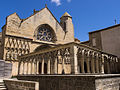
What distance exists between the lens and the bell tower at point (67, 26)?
20.6 m

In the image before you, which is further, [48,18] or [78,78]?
[48,18]

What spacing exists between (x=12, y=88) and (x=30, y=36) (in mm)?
10685

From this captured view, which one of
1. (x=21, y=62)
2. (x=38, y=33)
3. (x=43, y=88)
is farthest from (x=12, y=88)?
(x=38, y=33)

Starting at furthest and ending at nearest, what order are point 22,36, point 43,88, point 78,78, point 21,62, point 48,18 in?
point 48,18 → point 22,36 → point 21,62 → point 43,88 → point 78,78

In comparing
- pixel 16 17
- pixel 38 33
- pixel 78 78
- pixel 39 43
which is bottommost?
pixel 78 78

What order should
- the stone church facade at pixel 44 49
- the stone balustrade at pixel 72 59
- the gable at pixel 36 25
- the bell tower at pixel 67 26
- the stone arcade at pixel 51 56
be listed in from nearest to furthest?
the stone arcade at pixel 51 56 → the stone balustrade at pixel 72 59 → the stone church facade at pixel 44 49 → the gable at pixel 36 25 → the bell tower at pixel 67 26

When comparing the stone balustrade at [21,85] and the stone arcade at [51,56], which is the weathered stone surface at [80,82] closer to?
the stone arcade at [51,56]

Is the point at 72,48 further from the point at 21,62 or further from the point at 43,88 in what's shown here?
the point at 21,62

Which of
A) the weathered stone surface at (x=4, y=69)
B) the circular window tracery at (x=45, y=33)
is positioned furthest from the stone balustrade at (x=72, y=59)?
the circular window tracery at (x=45, y=33)

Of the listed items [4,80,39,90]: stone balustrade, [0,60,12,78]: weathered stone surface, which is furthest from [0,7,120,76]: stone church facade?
[4,80,39,90]: stone balustrade

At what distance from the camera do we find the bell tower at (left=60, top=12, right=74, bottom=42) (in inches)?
813

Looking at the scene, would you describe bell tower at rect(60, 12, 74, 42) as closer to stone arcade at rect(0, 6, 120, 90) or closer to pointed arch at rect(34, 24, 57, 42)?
stone arcade at rect(0, 6, 120, 90)

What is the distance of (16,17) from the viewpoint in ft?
51.0

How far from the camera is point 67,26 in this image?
20703mm
